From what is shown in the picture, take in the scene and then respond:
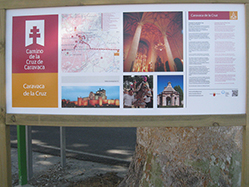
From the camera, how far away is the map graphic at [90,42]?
2014 mm

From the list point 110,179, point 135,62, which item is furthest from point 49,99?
point 110,179

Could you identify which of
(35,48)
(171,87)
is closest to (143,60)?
(171,87)

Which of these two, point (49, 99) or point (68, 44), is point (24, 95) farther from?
point (68, 44)

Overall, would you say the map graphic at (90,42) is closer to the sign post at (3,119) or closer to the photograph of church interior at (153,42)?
the photograph of church interior at (153,42)

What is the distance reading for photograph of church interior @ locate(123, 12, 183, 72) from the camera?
2.00 m

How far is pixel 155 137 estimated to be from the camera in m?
2.83

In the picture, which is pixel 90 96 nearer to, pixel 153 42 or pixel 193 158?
pixel 153 42

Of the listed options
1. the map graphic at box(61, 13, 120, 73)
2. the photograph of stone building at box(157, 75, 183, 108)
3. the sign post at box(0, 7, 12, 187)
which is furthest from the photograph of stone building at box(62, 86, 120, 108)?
the sign post at box(0, 7, 12, 187)

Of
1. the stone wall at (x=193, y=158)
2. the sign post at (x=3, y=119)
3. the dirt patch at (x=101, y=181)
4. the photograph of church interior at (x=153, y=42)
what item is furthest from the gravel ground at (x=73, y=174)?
the photograph of church interior at (x=153, y=42)

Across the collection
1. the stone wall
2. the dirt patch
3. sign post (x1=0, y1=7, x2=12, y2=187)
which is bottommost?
the dirt patch

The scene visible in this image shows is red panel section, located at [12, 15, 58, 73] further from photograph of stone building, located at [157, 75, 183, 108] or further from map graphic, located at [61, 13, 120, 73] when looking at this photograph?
Answer: photograph of stone building, located at [157, 75, 183, 108]

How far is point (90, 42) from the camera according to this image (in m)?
2.03

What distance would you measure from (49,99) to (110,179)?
2.10 meters

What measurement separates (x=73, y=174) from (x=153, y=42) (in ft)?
9.36
